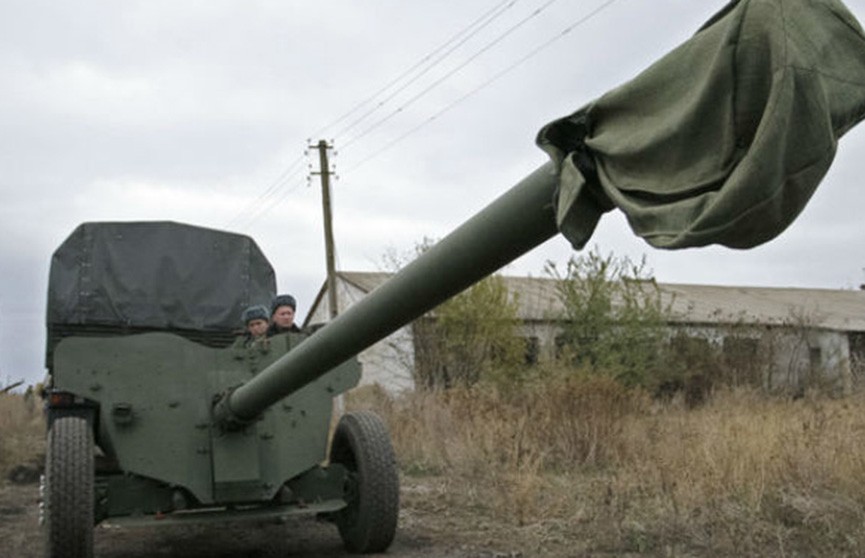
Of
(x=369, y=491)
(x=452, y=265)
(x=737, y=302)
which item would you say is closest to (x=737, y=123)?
(x=452, y=265)

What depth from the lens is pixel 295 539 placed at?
6715 millimetres

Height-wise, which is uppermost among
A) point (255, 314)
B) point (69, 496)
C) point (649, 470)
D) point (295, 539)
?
point (255, 314)

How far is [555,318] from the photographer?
19.6 meters

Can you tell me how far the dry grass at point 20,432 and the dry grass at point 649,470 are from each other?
4.78 m

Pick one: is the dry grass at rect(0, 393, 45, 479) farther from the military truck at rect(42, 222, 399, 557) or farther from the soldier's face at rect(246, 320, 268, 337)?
the military truck at rect(42, 222, 399, 557)

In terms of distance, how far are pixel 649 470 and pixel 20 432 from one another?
12.3m

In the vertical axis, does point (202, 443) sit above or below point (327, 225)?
below

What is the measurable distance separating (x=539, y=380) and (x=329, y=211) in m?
11.8

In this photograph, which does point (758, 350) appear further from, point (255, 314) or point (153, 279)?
point (255, 314)

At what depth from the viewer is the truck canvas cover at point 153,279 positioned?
764cm

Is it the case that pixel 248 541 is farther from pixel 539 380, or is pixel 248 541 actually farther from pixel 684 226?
pixel 539 380

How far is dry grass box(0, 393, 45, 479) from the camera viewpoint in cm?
1162

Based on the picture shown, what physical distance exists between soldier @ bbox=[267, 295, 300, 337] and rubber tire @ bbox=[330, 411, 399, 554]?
2.70 ft

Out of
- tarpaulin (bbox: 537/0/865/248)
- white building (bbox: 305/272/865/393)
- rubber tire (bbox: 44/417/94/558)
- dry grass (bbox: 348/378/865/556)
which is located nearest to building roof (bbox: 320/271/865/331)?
white building (bbox: 305/272/865/393)
